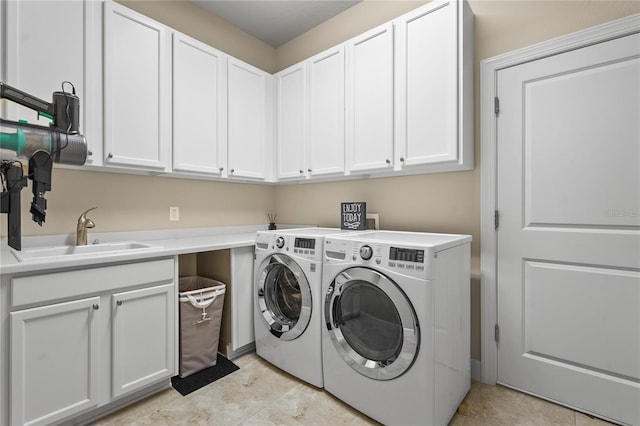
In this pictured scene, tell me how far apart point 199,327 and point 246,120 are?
1753mm

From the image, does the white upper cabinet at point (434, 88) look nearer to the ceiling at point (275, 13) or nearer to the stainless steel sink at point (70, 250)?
the ceiling at point (275, 13)

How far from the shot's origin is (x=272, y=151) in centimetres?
301

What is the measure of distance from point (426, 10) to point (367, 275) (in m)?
1.70

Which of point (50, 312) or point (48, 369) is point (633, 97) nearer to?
point (50, 312)

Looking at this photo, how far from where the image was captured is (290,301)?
87.7 inches

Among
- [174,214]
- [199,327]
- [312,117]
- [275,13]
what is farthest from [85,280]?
[275,13]

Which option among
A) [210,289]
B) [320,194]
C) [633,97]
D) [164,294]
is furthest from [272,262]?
[633,97]

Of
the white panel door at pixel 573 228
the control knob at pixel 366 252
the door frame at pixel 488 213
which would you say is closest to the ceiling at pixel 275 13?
the door frame at pixel 488 213

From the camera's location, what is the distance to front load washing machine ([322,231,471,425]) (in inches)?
58.6

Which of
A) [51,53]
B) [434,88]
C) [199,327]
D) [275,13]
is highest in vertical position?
[275,13]

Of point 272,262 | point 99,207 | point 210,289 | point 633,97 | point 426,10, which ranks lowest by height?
point 210,289

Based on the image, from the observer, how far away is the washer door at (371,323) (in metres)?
1.54

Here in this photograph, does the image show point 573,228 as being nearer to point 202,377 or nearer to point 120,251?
point 202,377

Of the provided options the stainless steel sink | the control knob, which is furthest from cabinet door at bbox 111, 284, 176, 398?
the control knob
